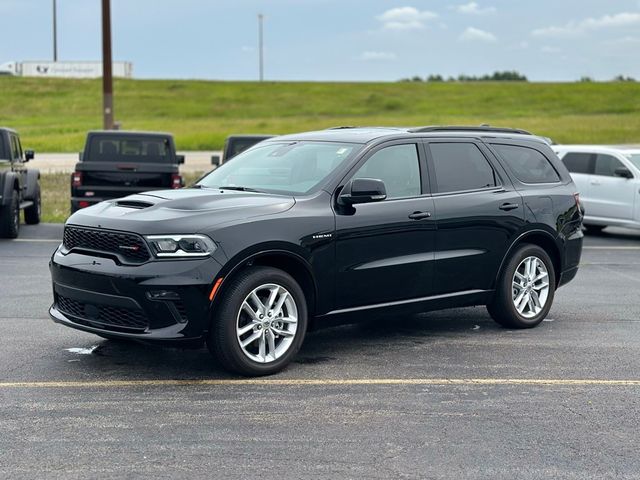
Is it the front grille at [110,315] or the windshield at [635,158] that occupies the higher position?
the windshield at [635,158]

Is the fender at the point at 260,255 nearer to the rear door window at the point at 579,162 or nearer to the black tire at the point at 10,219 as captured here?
the black tire at the point at 10,219

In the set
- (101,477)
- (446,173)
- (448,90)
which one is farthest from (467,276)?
(448,90)

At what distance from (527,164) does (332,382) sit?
129 inches

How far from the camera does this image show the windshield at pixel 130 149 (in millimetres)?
17312

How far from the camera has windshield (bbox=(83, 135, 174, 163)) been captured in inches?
682

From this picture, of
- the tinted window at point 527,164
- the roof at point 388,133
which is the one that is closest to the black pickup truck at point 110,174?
the roof at point 388,133

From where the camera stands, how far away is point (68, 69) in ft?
325

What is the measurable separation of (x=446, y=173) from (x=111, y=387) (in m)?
3.25

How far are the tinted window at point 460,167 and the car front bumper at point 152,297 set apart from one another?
7.88ft

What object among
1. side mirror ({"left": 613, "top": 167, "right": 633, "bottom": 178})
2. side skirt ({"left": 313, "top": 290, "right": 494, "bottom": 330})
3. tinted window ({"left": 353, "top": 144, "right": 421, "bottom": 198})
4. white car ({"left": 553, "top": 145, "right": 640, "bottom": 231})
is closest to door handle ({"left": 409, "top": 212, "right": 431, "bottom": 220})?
tinted window ({"left": 353, "top": 144, "right": 421, "bottom": 198})

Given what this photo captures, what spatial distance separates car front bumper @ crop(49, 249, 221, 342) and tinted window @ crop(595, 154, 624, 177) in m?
12.3

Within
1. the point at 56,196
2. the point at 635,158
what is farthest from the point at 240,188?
the point at 56,196

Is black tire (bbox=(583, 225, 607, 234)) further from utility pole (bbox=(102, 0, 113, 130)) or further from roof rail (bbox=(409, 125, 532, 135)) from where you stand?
utility pole (bbox=(102, 0, 113, 130))

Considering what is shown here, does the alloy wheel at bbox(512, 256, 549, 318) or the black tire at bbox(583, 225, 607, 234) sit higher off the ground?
the alloy wheel at bbox(512, 256, 549, 318)
